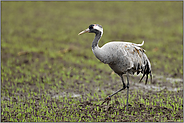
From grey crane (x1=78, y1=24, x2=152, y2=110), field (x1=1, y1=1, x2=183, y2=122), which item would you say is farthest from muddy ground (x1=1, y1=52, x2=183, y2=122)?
grey crane (x1=78, y1=24, x2=152, y2=110)

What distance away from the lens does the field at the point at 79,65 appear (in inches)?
252

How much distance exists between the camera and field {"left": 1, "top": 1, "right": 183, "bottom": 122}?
252 inches

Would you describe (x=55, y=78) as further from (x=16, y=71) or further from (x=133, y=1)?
(x=133, y=1)

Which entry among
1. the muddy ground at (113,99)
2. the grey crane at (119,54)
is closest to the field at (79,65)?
the muddy ground at (113,99)

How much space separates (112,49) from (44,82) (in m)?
3.22

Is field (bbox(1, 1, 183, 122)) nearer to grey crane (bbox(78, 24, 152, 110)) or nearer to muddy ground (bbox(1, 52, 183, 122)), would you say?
muddy ground (bbox(1, 52, 183, 122))

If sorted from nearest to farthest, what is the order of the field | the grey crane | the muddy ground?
the grey crane → the muddy ground → the field

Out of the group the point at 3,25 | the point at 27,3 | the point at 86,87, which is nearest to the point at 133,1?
the point at 27,3

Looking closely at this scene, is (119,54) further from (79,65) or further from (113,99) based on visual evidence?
(79,65)

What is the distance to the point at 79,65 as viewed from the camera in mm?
9852

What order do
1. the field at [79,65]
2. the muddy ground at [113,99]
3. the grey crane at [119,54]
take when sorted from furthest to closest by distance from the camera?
1. the field at [79,65]
2. the muddy ground at [113,99]
3. the grey crane at [119,54]

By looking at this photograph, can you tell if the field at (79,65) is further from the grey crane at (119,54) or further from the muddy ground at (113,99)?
the grey crane at (119,54)

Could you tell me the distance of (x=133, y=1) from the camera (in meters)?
20.1

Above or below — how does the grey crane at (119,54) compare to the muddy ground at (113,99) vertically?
above
